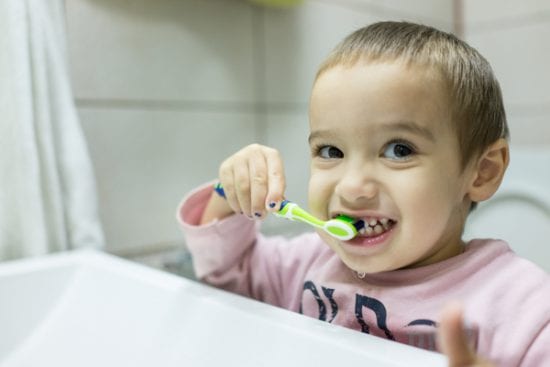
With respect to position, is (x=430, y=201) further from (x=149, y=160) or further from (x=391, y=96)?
(x=149, y=160)

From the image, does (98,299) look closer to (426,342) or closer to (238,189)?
(238,189)

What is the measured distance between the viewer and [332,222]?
47 centimetres

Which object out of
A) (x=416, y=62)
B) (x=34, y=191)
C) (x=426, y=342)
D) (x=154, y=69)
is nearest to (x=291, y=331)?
(x=426, y=342)

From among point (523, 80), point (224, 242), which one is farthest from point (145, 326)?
point (523, 80)

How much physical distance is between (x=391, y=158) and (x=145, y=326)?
0.97 ft

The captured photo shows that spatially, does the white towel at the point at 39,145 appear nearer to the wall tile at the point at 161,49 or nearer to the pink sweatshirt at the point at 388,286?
the wall tile at the point at 161,49

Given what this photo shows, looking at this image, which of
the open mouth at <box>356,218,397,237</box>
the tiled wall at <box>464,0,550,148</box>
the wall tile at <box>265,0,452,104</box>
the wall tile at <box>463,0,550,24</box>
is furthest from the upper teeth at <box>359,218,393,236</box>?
the wall tile at <box>463,0,550,24</box>

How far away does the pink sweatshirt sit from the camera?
16.8 inches

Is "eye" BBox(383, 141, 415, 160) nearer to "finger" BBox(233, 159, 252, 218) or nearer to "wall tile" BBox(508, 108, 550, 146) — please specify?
"finger" BBox(233, 159, 252, 218)

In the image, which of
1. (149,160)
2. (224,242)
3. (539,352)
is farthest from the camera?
(149,160)

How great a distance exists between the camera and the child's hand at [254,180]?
497 mm

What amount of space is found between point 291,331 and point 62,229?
1.52 ft

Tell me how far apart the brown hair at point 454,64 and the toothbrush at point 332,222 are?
0.38 feet

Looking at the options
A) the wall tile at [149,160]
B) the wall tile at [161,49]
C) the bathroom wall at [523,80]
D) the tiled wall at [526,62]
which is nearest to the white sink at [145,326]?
the wall tile at [149,160]
